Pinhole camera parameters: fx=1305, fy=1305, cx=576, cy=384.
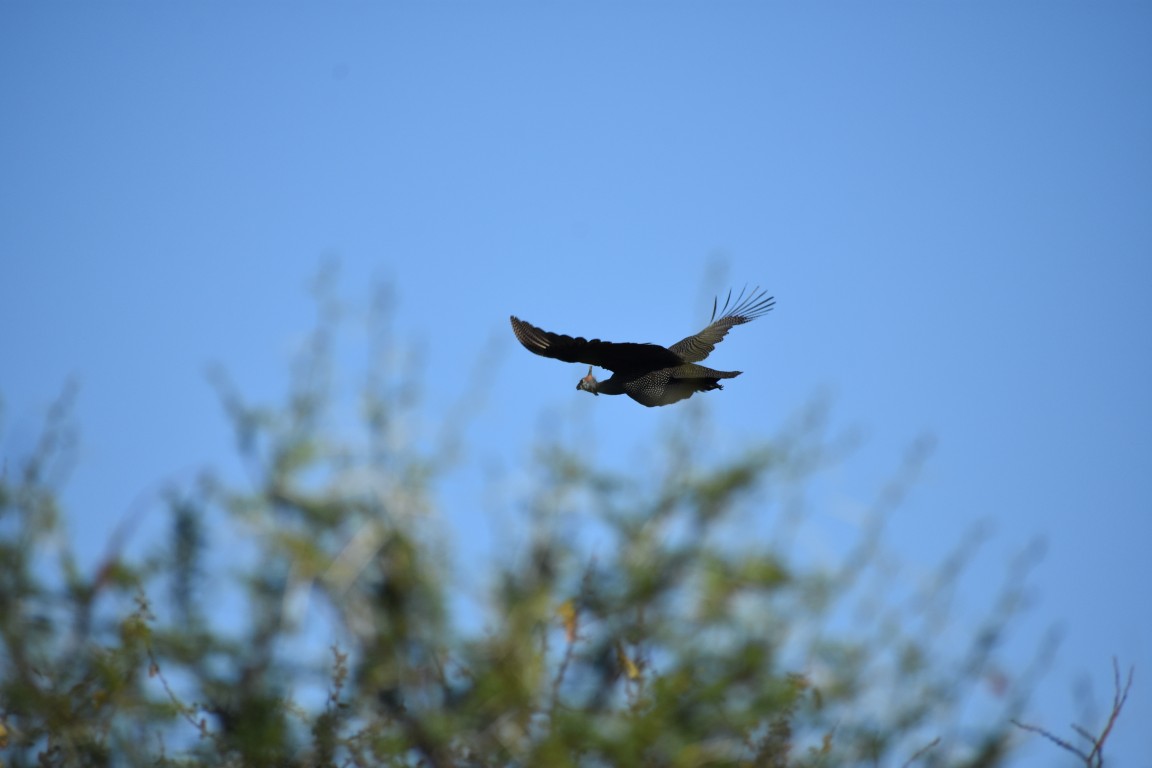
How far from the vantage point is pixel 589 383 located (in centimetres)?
876

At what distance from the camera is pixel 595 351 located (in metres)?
8.43

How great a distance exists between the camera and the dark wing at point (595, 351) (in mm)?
8219

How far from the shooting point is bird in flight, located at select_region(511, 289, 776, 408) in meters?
8.26

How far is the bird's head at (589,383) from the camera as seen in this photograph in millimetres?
8750

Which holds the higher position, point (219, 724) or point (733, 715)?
point (219, 724)

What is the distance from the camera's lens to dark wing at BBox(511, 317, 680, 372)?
8.22 m

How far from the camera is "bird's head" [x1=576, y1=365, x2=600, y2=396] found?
8750 mm

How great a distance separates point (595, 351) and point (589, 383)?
0.39m

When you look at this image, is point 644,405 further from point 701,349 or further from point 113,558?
point 113,558

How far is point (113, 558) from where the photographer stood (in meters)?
5.80

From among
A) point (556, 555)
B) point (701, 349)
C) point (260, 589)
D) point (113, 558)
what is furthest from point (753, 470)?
point (113, 558)

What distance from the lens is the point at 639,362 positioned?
8375 millimetres

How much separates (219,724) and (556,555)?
8.20 feet

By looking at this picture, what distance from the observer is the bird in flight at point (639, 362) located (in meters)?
8.26
